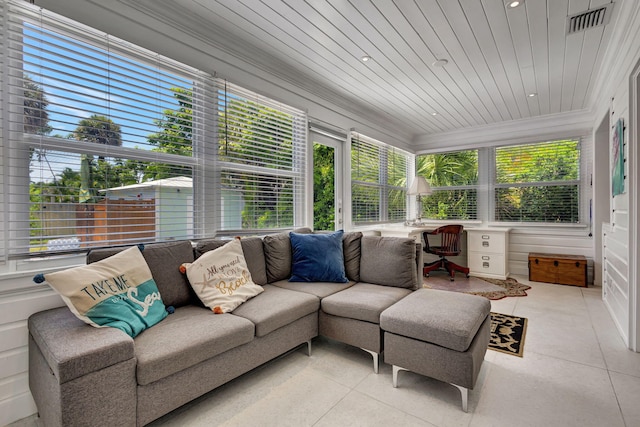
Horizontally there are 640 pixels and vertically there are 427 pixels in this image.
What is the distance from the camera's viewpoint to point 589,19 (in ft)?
7.53

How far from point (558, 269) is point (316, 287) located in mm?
3812

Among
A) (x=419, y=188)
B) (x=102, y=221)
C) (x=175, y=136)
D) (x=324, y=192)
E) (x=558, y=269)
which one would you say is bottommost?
(x=558, y=269)

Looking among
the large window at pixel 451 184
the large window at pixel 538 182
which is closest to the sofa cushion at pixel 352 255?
the large window at pixel 451 184

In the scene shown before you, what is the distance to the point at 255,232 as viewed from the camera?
2.92 m

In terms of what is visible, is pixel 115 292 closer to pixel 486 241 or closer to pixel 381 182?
pixel 381 182

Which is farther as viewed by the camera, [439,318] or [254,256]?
[254,256]

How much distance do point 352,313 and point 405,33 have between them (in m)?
2.22

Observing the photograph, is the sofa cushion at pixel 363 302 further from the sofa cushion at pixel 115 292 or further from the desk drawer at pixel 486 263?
the desk drawer at pixel 486 263

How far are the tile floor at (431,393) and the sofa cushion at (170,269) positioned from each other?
0.61 meters

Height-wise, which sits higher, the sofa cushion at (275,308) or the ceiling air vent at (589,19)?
the ceiling air vent at (589,19)

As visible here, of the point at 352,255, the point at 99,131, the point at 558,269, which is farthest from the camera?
the point at 558,269

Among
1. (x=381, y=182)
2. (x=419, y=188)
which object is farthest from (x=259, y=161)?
(x=419, y=188)

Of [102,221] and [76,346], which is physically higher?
[102,221]

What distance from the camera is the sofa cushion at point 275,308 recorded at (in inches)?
74.5
